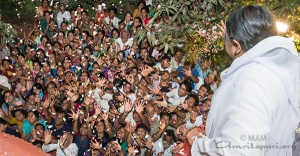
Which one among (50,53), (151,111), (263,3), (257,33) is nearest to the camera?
(257,33)

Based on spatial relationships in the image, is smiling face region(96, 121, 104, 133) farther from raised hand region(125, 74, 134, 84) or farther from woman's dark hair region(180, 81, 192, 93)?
woman's dark hair region(180, 81, 192, 93)

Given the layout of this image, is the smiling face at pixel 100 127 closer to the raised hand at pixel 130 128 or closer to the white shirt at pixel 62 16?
the raised hand at pixel 130 128

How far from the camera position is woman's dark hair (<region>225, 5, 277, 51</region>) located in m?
1.31

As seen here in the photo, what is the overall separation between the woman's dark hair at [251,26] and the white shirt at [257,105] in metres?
0.04

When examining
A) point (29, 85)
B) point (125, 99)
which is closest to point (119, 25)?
point (29, 85)

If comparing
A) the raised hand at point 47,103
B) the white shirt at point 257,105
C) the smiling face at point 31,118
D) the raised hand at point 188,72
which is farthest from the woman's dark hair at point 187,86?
the white shirt at point 257,105

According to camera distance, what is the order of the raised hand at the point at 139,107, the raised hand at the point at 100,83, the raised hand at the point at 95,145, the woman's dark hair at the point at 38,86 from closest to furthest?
the raised hand at the point at 95,145
the raised hand at the point at 139,107
the raised hand at the point at 100,83
the woman's dark hair at the point at 38,86

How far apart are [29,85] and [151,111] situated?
8.52 ft

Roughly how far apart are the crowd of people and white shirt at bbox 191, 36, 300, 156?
1.92 metres

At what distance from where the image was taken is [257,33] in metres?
1.32

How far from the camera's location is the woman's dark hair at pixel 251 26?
51.7 inches

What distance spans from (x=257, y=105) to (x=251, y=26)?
13.2 inches

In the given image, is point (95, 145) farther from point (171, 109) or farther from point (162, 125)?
point (171, 109)

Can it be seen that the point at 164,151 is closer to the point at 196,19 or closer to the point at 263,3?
the point at 196,19
